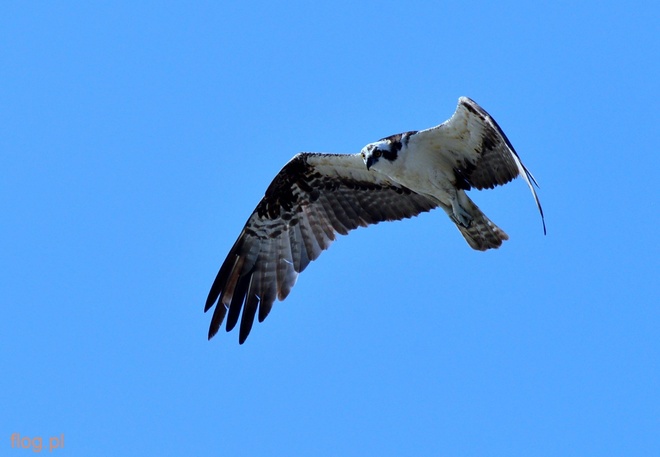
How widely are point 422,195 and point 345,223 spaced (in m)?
1.06

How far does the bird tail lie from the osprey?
1 centimetres

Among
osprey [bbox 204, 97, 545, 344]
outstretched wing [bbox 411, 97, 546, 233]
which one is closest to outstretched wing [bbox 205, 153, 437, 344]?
osprey [bbox 204, 97, 545, 344]

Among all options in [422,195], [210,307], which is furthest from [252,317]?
[422,195]

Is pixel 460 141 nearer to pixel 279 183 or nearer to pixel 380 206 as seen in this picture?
pixel 380 206

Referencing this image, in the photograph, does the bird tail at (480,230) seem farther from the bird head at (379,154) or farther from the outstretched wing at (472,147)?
the bird head at (379,154)

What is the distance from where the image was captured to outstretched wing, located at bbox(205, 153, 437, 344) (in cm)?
1271

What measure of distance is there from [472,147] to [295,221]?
261 cm

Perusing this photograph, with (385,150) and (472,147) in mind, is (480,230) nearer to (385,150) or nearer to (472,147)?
(472,147)

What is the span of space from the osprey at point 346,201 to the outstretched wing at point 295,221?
12mm

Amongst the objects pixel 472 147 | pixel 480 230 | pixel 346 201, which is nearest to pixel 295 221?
pixel 346 201

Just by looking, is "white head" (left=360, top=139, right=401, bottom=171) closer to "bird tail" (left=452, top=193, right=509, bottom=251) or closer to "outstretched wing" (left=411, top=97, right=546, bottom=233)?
"outstretched wing" (left=411, top=97, right=546, bottom=233)

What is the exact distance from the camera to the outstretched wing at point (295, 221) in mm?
12711

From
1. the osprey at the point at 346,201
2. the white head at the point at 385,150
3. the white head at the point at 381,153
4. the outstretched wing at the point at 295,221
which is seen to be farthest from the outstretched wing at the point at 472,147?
the outstretched wing at the point at 295,221

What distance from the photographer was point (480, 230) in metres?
12.2
